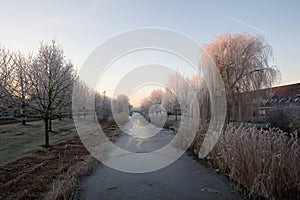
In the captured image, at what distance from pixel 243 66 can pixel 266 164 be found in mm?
11951

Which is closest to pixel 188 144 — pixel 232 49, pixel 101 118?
pixel 232 49

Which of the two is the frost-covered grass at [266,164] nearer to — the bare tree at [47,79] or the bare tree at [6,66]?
the bare tree at [47,79]

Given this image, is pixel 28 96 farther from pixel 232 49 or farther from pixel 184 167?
pixel 232 49

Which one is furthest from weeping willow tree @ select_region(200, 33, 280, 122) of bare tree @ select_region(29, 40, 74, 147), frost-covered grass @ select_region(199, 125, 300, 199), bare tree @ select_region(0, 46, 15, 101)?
bare tree @ select_region(0, 46, 15, 101)

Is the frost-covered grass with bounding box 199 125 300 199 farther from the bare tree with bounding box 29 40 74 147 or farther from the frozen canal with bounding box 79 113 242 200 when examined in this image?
the bare tree with bounding box 29 40 74 147

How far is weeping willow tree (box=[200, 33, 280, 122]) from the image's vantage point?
15.7 meters

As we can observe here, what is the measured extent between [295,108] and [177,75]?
23.7 meters

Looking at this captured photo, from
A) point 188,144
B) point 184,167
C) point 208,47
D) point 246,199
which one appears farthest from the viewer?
point 208,47

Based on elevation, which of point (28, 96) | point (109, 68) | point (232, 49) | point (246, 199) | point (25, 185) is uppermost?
point (232, 49)

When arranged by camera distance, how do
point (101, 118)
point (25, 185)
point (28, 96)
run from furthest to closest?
point (101, 118) → point (28, 96) → point (25, 185)

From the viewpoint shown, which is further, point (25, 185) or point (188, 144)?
point (188, 144)

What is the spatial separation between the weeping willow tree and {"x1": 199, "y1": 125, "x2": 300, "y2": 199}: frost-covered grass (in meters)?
8.91

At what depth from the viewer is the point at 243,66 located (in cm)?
1598

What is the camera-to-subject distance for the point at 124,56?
14.5 meters
